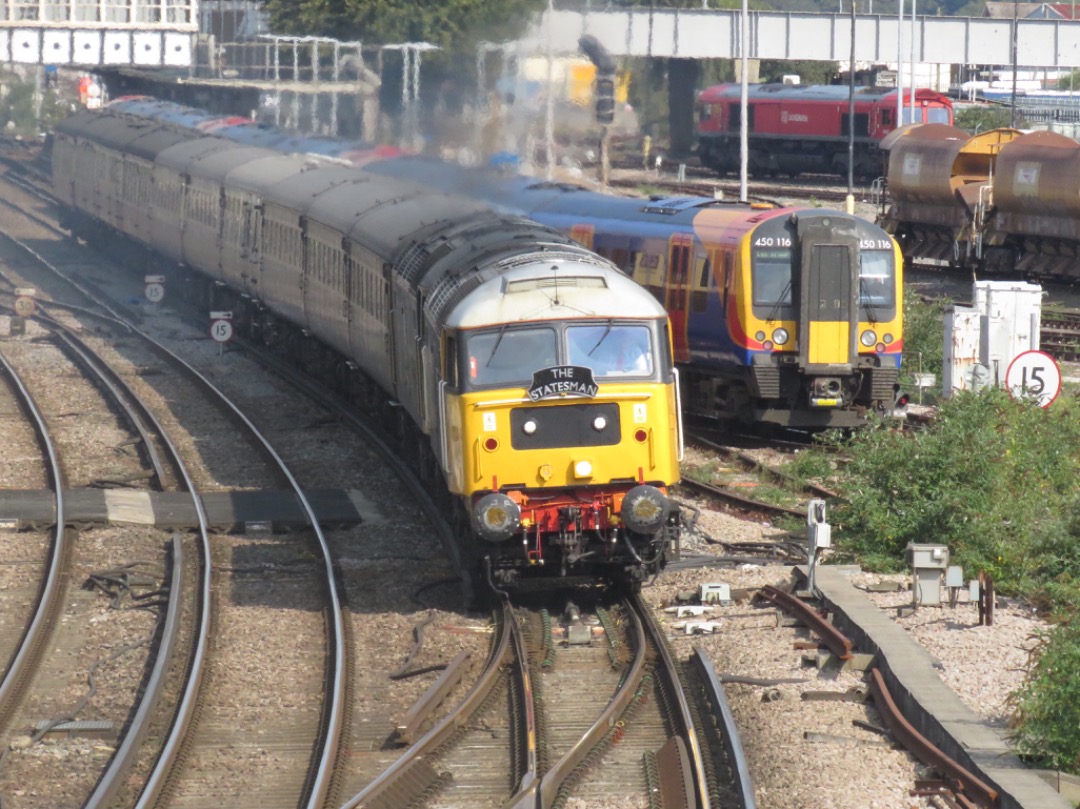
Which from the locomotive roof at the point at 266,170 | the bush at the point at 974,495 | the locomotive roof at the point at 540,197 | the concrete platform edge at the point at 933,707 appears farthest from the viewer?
the locomotive roof at the point at 266,170

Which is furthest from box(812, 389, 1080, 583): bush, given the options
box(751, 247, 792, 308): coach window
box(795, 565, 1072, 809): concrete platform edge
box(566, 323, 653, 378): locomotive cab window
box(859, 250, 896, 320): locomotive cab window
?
box(566, 323, 653, 378): locomotive cab window

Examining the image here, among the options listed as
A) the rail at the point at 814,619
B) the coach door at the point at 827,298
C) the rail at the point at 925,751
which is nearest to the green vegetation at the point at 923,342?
the coach door at the point at 827,298

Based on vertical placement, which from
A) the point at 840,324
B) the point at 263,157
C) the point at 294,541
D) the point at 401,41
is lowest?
the point at 294,541

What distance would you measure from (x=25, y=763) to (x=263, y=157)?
20109 millimetres

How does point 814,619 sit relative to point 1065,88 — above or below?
below

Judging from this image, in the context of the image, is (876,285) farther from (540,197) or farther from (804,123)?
(804,123)

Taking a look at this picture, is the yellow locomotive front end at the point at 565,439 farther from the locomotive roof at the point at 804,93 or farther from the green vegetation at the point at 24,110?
the green vegetation at the point at 24,110

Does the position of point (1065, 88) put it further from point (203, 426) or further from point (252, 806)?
point (252, 806)

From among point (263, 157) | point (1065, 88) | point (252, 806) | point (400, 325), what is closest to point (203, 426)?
point (400, 325)

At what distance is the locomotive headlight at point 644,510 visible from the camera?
12930 millimetres

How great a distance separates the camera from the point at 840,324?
1994 cm

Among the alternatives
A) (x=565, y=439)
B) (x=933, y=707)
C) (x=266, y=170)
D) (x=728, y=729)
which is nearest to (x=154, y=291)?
(x=266, y=170)

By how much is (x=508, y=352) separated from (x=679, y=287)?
8334mm

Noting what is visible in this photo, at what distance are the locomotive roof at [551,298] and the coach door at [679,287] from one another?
24.4 feet
